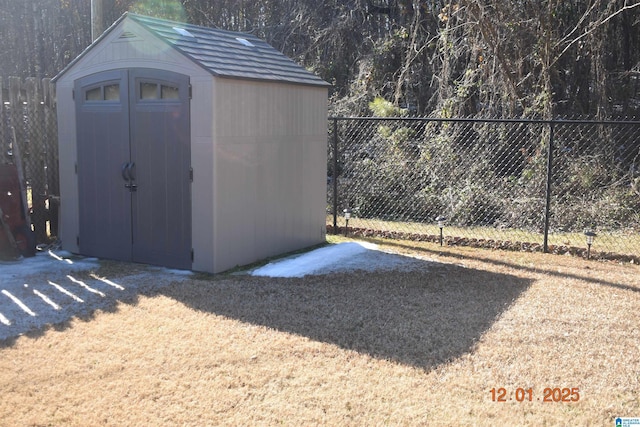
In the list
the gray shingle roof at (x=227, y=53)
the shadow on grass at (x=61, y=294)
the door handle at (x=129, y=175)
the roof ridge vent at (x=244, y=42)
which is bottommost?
the shadow on grass at (x=61, y=294)

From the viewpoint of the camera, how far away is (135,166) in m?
7.09

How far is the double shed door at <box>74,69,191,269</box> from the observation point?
679cm

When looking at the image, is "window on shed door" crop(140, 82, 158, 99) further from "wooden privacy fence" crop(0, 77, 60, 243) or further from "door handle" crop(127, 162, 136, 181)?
"wooden privacy fence" crop(0, 77, 60, 243)

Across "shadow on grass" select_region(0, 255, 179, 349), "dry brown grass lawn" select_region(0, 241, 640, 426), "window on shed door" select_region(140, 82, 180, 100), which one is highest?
"window on shed door" select_region(140, 82, 180, 100)

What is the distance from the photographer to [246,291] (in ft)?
20.0

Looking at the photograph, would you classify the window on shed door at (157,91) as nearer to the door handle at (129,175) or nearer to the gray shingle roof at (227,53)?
the gray shingle roof at (227,53)

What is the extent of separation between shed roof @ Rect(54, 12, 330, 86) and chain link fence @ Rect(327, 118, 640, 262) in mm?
1464

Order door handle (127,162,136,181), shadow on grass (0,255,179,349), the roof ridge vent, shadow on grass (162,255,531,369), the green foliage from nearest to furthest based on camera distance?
shadow on grass (162,255,531,369) < shadow on grass (0,255,179,349) < door handle (127,162,136,181) < the roof ridge vent < the green foliage

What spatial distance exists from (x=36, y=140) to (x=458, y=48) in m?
6.77

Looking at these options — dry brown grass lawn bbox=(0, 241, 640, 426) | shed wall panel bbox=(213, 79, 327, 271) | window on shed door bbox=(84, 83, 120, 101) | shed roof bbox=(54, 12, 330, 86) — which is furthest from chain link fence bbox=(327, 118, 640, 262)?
window on shed door bbox=(84, 83, 120, 101)

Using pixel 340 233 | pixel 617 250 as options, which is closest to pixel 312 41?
pixel 340 233

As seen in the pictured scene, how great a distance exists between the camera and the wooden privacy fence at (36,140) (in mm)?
7938

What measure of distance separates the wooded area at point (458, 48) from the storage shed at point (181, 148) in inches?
145


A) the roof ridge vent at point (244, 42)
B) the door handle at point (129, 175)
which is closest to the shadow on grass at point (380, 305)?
the door handle at point (129, 175)
